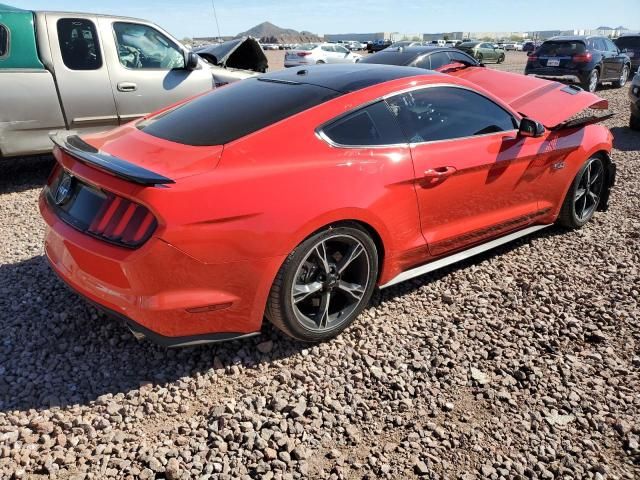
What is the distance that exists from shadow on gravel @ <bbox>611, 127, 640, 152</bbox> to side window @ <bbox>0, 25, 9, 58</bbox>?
329 inches

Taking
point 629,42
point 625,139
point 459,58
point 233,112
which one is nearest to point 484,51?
point 629,42

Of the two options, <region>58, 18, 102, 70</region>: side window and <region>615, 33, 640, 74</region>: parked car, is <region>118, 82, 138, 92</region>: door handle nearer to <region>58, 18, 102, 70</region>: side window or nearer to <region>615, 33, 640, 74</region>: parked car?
<region>58, 18, 102, 70</region>: side window

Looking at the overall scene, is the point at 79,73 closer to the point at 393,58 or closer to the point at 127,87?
the point at 127,87

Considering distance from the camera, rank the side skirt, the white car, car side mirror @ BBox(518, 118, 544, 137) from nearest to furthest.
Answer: the side skirt, car side mirror @ BBox(518, 118, 544, 137), the white car

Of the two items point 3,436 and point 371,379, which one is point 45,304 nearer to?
point 3,436

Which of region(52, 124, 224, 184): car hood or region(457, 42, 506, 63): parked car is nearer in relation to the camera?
region(52, 124, 224, 184): car hood

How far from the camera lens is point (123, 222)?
2.36 meters

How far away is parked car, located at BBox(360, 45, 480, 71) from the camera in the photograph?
8.01m

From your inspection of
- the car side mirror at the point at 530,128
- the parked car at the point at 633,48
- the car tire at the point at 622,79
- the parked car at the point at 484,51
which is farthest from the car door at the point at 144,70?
the parked car at the point at 484,51

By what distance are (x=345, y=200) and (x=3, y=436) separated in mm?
1964

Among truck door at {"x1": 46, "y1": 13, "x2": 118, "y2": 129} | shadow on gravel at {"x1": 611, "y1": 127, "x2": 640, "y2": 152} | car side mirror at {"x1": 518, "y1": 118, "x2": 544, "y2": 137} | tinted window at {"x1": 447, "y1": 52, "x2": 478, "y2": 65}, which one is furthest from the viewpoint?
tinted window at {"x1": 447, "y1": 52, "x2": 478, "y2": 65}

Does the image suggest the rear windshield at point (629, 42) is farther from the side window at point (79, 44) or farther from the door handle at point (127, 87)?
the side window at point (79, 44)

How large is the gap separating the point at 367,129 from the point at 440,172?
0.57m

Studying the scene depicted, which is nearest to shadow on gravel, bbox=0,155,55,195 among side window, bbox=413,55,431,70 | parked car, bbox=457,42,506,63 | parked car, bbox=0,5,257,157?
parked car, bbox=0,5,257,157
